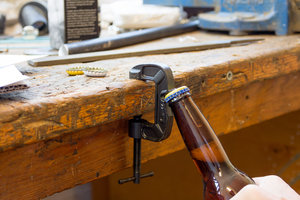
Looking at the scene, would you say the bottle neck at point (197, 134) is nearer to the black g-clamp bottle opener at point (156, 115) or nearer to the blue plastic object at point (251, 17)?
the black g-clamp bottle opener at point (156, 115)

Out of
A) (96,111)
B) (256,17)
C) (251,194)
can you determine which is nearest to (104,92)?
(96,111)

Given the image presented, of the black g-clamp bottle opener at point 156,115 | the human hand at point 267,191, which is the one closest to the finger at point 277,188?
the human hand at point 267,191

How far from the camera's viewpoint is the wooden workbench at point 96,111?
548mm

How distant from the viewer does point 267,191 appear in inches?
22.5

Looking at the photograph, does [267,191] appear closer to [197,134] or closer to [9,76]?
[197,134]

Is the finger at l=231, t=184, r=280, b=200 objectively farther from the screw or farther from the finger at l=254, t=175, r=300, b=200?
the screw

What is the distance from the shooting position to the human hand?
54 cm

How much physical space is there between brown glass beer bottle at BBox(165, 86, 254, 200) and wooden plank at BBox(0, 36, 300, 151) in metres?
0.09

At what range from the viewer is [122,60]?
869 millimetres

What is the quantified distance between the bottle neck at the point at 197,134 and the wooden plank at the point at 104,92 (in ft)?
0.31

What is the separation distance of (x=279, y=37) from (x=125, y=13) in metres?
0.44

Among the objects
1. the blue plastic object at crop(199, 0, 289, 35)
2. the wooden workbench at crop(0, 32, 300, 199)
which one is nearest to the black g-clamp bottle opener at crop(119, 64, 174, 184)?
the wooden workbench at crop(0, 32, 300, 199)

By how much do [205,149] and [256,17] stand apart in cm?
79

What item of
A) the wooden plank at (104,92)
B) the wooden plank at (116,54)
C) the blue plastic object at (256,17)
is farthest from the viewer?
the blue plastic object at (256,17)
